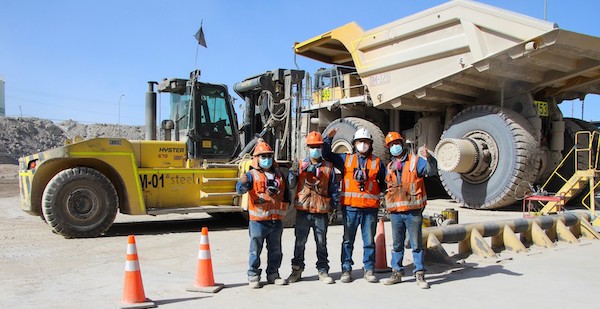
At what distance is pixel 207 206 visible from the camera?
32.1 ft

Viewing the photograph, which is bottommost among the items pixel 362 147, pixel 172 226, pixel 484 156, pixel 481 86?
pixel 172 226

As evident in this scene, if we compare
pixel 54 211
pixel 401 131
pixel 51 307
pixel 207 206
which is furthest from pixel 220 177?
pixel 401 131

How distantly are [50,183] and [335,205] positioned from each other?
16.9 ft

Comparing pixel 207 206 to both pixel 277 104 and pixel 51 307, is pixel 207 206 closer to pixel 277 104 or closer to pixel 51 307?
pixel 277 104

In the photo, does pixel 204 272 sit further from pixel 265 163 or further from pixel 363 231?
pixel 363 231

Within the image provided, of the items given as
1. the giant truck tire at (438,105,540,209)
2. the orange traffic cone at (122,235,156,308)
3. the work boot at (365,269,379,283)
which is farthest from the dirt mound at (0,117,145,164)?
the work boot at (365,269,379,283)

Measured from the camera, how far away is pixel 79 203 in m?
8.62

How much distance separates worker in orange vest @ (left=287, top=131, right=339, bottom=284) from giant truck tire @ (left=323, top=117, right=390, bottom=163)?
885 cm

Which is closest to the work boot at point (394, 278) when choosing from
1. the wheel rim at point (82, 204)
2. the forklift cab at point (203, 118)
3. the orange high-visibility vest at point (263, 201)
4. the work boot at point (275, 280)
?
the work boot at point (275, 280)

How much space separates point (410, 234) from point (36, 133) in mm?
50780

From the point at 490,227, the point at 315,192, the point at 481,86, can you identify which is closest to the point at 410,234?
the point at 315,192

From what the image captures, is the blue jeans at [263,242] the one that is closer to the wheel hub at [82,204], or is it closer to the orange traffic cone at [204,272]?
the orange traffic cone at [204,272]

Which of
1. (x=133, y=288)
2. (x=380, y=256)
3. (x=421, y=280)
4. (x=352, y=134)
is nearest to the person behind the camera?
(x=133, y=288)

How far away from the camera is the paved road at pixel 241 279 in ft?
16.1
